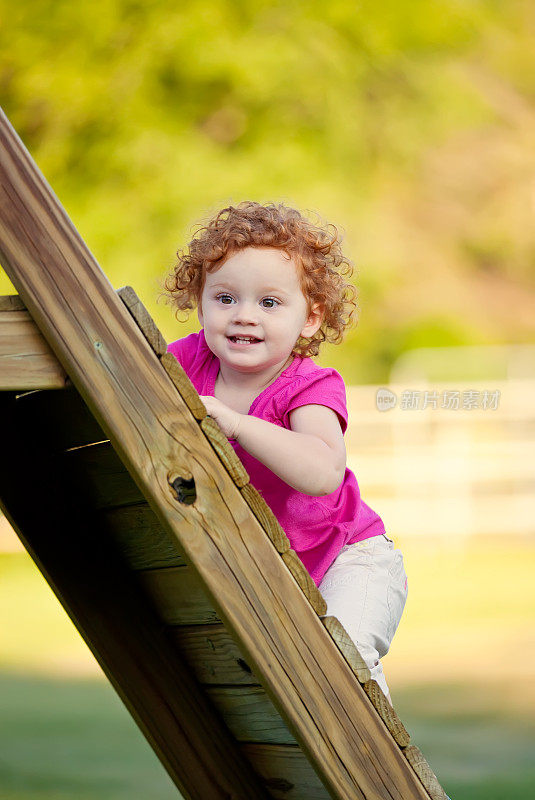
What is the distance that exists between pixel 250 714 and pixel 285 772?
0.40 feet

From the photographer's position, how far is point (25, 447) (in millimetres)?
1844

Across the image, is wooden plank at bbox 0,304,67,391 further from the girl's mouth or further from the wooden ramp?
the girl's mouth

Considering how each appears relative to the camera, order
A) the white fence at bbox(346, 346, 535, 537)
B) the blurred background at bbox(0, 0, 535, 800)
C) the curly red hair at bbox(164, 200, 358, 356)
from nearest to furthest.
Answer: the curly red hair at bbox(164, 200, 358, 356) < the white fence at bbox(346, 346, 535, 537) < the blurred background at bbox(0, 0, 535, 800)

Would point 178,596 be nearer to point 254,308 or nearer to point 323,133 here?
point 254,308

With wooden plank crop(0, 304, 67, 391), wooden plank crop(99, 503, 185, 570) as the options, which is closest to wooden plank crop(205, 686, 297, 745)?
wooden plank crop(99, 503, 185, 570)

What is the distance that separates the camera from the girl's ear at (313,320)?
1915 mm

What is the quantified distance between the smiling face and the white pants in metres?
0.36

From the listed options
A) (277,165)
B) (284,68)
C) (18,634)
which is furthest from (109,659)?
(284,68)

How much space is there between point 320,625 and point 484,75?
1463 centimetres

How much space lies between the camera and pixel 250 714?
5.91 feet

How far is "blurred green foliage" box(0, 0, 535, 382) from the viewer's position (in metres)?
13.2

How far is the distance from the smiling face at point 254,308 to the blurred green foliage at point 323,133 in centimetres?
1078

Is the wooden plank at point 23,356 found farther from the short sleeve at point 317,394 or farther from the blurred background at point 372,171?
the blurred background at point 372,171

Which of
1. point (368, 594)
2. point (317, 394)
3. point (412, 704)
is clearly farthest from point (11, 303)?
point (412, 704)
